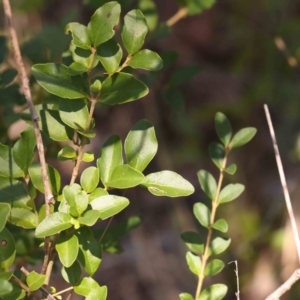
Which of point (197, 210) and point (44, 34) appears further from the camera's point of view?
point (44, 34)

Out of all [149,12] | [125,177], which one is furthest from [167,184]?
[149,12]

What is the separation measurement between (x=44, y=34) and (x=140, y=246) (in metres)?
1.04

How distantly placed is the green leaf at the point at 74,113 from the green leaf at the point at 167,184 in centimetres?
9

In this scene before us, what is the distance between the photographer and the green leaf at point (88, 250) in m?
0.56

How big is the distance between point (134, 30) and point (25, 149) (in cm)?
17

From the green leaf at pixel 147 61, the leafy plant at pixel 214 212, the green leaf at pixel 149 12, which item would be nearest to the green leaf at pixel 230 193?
the leafy plant at pixel 214 212

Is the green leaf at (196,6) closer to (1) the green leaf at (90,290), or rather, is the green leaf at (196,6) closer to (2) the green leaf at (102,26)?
(2) the green leaf at (102,26)

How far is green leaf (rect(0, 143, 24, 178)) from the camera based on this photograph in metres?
0.56

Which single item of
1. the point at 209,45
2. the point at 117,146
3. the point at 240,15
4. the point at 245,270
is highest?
the point at 117,146

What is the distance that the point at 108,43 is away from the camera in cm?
55

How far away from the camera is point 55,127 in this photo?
580mm

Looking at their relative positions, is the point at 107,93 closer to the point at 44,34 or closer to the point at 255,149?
the point at 44,34

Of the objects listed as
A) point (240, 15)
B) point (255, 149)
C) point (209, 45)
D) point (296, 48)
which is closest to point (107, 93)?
A: point (296, 48)

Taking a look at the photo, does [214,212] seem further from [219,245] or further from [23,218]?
[23,218]
